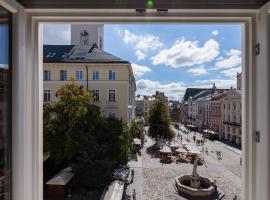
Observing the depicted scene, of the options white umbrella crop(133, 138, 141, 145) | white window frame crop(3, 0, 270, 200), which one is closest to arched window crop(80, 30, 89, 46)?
white umbrella crop(133, 138, 141, 145)

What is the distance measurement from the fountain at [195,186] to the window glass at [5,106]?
281 cm

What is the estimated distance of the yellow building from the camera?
7.07 meters

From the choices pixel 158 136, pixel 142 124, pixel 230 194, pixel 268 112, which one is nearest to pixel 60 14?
pixel 268 112

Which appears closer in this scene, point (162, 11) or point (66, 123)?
point (162, 11)

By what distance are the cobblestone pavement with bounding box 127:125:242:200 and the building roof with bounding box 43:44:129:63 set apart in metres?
3.07

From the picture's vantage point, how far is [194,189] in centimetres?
340

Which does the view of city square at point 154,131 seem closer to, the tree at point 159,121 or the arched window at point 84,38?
the tree at point 159,121

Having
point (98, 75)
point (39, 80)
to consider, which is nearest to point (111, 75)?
point (98, 75)

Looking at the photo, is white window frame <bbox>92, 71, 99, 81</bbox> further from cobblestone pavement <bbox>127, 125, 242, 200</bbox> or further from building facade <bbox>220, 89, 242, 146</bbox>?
building facade <bbox>220, 89, 242, 146</bbox>

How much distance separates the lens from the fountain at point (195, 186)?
3.36 meters

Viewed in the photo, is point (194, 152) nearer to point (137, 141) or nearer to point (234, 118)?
point (137, 141)

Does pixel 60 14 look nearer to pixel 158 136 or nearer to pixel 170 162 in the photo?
pixel 170 162

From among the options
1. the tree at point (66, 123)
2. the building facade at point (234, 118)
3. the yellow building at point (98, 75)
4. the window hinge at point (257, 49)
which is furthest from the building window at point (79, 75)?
the window hinge at point (257, 49)

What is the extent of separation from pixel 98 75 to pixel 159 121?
96.0 inches
